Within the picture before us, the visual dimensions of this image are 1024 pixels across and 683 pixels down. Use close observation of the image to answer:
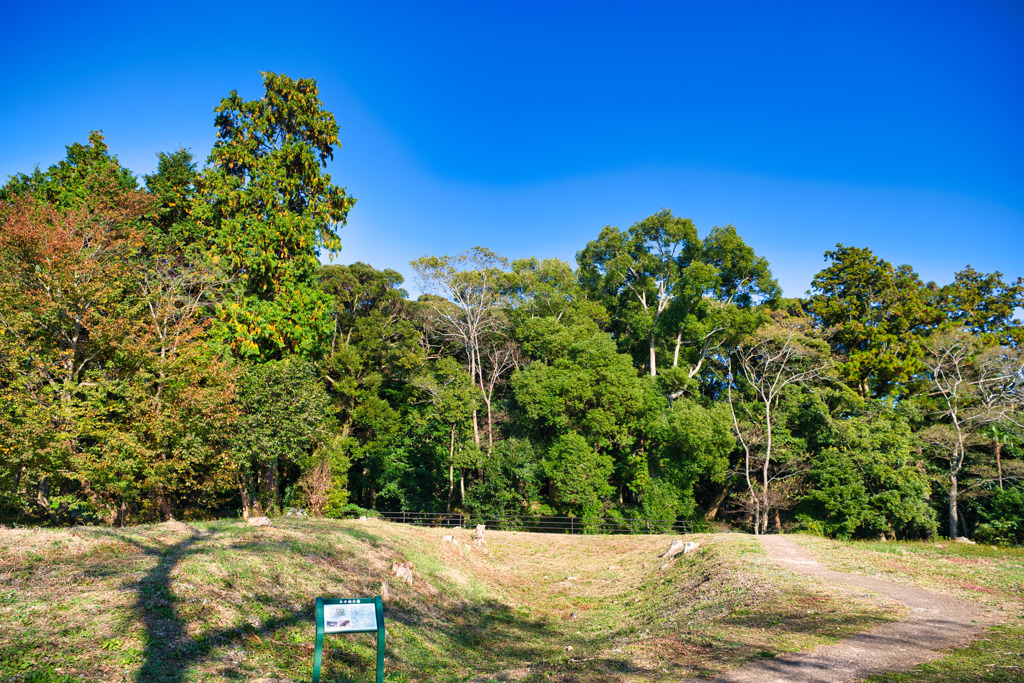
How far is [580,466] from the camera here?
26.0 m

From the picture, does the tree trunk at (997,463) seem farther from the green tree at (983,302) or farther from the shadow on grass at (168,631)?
the shadow on grass at (168,631)

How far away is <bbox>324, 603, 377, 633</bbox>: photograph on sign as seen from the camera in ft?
18.3

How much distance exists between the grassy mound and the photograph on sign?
1677 mm

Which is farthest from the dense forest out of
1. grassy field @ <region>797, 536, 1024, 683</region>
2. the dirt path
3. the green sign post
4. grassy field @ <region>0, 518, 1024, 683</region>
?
the dirt path

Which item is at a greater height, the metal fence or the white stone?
the white stone

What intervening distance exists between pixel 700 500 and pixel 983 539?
1279cm

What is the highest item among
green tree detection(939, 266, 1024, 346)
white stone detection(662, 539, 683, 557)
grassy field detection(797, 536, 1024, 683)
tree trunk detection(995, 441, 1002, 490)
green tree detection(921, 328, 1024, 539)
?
green tree detection(939, 266, 1024, 346)

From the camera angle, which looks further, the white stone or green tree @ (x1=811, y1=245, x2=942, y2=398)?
green tree @ (x1=811, y1=245, x2=942, y2=398)

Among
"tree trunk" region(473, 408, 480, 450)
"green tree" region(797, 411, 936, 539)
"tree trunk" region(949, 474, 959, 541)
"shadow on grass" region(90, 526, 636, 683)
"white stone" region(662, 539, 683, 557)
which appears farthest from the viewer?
"tree trunk" region(473, 408, 480, 450)

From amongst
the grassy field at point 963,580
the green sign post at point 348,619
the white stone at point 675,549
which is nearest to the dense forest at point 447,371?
the grassy field at point 963,580

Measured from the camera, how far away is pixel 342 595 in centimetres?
1051

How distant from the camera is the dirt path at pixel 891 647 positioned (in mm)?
6543

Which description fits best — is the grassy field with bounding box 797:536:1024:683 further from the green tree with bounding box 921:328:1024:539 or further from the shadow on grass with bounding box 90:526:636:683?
the green tree with bounding box 921:328:1024:539

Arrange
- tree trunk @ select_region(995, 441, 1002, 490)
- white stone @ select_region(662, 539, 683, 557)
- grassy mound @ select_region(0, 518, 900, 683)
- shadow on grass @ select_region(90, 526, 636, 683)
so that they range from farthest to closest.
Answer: tree trunk @ select_region(995, 441, 1002, 490)
white stone @ select_region(662, 539, 683, 557)
shadow on grass @ select_region(90, 526, 636, 683)
grassy mound @ select_region(0, 518, 900, 683)
